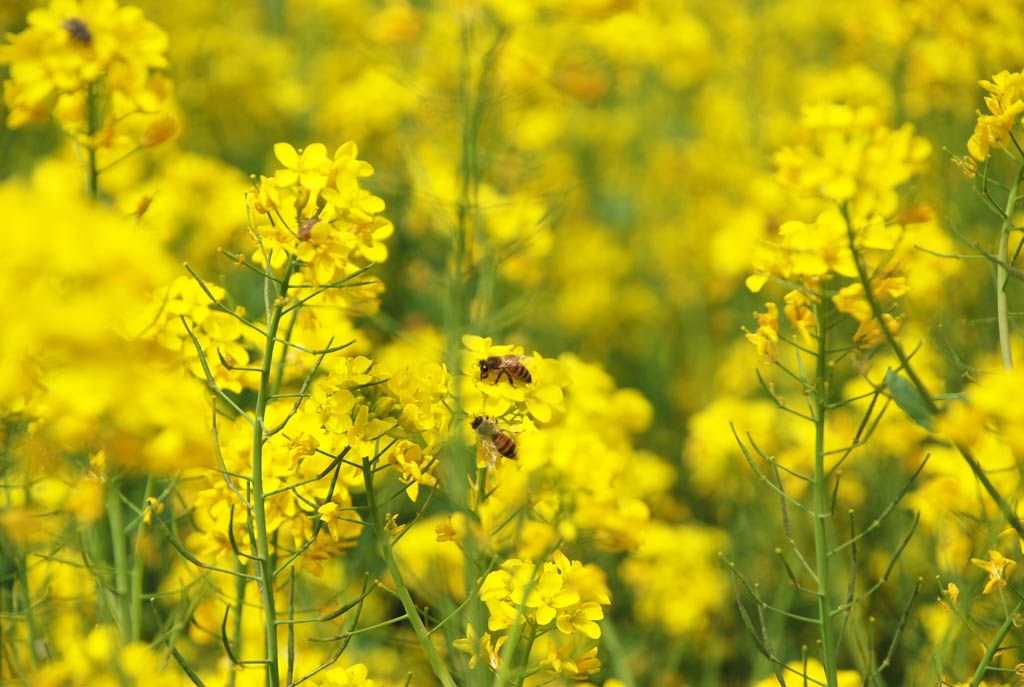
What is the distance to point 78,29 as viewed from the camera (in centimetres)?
168

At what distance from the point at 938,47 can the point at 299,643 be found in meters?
3.19

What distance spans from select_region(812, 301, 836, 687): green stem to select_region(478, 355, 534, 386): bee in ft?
1.43

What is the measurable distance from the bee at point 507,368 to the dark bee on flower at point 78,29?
0.92 metres

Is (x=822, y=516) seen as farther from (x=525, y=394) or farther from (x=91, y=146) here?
(x=91, y=146)

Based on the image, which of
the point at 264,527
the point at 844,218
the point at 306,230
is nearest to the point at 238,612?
the point at 264,527

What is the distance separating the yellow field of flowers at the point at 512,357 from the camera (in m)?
1.27

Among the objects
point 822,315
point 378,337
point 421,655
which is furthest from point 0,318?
point 378,337

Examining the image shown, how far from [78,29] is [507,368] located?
0.97 m

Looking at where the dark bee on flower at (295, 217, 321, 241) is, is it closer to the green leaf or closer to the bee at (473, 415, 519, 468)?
the bee at (473, 415, 519, 468)

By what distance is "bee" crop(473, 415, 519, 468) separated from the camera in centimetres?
136

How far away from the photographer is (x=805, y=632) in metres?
2.92

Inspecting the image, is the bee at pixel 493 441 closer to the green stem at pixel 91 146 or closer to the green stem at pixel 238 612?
the green stem at pixel 238 612

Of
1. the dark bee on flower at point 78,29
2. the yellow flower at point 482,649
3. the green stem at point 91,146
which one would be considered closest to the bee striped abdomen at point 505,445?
the yellow flower at point 482,649

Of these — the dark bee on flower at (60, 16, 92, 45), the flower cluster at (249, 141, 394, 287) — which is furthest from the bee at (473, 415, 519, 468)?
the dark bee on flower at (60, 16, 92, 45)
